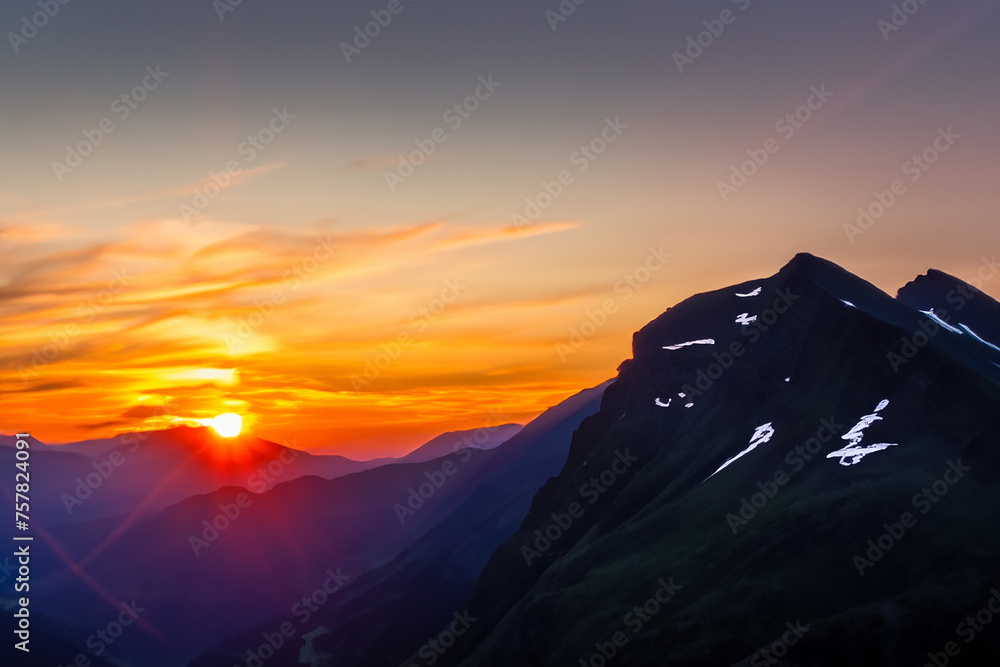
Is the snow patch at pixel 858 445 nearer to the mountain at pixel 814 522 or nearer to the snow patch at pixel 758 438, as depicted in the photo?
the mountain at pixel 814 522

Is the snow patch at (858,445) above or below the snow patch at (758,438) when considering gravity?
below

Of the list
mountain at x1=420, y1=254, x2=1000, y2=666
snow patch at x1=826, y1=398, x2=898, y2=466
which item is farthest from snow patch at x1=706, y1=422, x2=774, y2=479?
snow patch at x1=826, y1=398, x2=898, y2=466

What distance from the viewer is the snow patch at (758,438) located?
163 m

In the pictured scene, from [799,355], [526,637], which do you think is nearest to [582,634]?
[526,637]

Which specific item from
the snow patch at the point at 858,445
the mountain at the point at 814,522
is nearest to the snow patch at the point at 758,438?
the mountain at the point at 814,522

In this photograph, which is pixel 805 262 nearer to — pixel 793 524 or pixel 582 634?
pixel 793 524

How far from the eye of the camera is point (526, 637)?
148 metres

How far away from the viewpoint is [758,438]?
6535 inches

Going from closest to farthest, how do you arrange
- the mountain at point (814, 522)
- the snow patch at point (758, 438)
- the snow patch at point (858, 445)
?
the mountain at point (814, 522) < the snow patch at point (858, 445) < the snow patch at point (758, 438)

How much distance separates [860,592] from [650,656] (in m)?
27.4

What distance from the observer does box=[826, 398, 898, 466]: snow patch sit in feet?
435

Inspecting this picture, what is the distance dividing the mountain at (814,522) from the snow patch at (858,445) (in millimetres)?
306

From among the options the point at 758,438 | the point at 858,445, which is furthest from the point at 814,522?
the point at 758,438

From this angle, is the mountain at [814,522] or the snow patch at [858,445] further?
the snow patch at [858,445]
